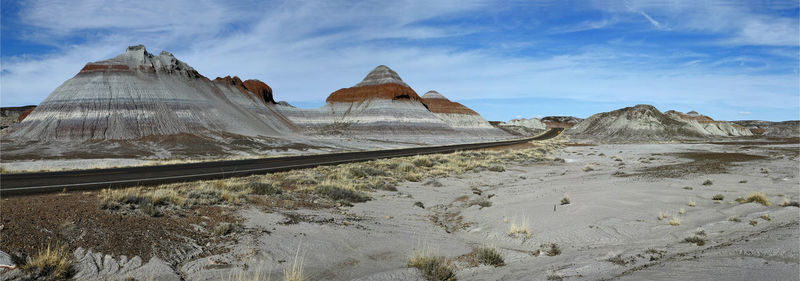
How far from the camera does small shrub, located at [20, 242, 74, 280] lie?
5441 millimetres

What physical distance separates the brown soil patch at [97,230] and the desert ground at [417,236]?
3cm

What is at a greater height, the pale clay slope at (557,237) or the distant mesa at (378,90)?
the distant mesa at (378,90)

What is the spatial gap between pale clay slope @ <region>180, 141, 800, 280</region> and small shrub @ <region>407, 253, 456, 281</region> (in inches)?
9.1

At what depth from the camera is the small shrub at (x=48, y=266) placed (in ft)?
17.9

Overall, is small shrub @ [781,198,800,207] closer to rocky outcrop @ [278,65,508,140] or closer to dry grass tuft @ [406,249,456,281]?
dry grass tuft @ [406,249,456,281]

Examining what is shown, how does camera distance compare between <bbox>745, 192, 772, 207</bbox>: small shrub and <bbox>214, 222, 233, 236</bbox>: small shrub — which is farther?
<bbox>745, 192, 772, 207</bbox>: small shrub

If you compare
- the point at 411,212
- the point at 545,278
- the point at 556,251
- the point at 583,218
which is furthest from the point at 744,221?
the point at 411,212

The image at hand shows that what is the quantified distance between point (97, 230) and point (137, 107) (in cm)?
6375

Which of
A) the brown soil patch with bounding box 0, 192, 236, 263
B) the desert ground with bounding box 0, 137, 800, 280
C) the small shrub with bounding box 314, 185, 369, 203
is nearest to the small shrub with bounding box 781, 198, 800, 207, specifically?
the desert ground with bounding box 0, 137, 800, 280

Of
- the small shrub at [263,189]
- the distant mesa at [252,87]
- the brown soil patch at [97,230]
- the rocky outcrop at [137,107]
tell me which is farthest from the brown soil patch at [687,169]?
the distant mesa at [252,87]

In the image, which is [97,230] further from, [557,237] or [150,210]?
[557,237]

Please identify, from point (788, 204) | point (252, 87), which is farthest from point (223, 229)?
point (252, 87)

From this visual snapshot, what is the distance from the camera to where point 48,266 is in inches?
220

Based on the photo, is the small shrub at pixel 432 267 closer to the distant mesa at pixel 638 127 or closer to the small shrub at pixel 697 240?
the small shrub at pixel 697 240
